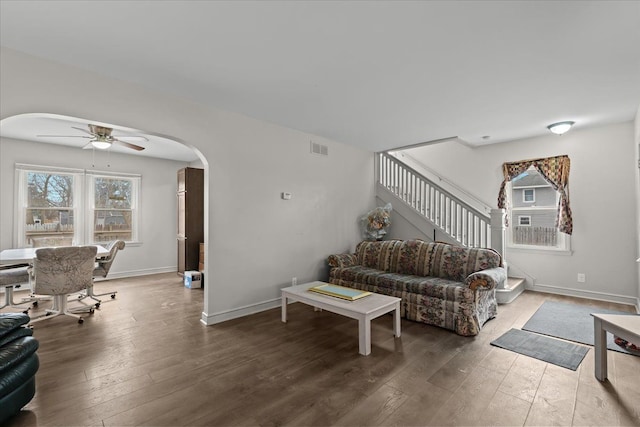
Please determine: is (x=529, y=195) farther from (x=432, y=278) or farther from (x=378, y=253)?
(x=378, y=253)

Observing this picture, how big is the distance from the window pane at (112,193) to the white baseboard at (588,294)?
7.99m

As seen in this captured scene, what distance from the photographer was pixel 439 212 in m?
5.43

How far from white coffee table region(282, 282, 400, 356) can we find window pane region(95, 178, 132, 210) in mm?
4870

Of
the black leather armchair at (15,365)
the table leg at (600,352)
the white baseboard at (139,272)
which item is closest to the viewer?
the black leather armchair at (15,365)

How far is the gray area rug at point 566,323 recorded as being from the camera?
311 centimetres

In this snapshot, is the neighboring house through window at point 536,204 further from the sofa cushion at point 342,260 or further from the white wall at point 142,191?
the white wall at point 142,191

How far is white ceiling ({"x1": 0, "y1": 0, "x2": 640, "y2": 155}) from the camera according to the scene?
1968mm

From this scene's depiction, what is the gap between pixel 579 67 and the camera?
2693 millimetres

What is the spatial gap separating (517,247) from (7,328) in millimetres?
6492

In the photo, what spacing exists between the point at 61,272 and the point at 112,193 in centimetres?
324

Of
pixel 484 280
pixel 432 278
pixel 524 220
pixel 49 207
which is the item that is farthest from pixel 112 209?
pixel 524 220

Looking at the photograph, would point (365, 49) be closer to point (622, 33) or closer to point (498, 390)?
point (622, 33)

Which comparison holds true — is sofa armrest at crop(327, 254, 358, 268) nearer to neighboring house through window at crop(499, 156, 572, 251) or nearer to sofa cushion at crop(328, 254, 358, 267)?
sofa cushion at crop(328, 254, 358, 267)

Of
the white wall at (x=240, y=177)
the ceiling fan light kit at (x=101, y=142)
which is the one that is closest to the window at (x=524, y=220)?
the white wall at (x=240, y=177)
